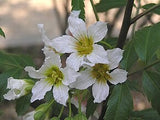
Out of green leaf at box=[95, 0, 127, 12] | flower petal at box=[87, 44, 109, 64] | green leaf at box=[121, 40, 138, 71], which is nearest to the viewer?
flower petal at box=[87, 44, 109, 64]

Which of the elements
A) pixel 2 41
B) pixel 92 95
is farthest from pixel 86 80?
pixel 2 41

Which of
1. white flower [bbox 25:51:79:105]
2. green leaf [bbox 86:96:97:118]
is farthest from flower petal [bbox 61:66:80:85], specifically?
green leaf [bbox 86:96:97:118]

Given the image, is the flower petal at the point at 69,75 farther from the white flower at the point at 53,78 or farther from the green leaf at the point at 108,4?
the green leaf at the point at 108,4

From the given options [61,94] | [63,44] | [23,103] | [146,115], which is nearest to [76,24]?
[63,44]

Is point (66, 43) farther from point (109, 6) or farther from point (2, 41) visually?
point (2, 41)

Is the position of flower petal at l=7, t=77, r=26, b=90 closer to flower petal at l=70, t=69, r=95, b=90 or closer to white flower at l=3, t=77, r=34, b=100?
white flower at l=3, t=77, r=34, b=100

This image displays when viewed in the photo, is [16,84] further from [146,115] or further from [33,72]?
[146,115]

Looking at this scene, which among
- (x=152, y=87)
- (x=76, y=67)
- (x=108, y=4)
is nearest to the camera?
(x=76, y=67)
